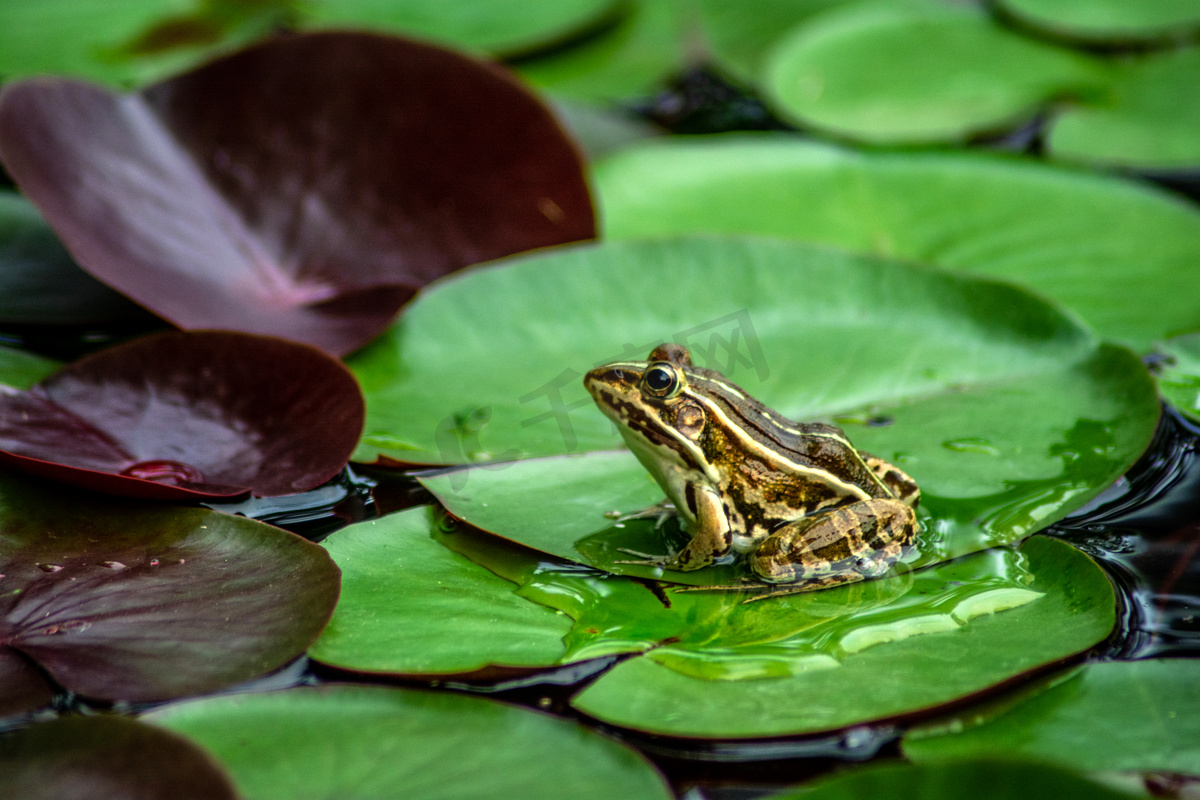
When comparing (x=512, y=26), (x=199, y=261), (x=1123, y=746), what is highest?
(x=512, y=26)

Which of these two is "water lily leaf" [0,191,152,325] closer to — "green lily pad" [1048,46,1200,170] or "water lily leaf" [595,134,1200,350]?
"water lily leaf" [595,134,1200,350]

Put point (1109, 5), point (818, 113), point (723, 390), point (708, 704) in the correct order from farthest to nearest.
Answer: point (1109, 5) → point (818, 113) → point (723, 390) → point (708, 704)

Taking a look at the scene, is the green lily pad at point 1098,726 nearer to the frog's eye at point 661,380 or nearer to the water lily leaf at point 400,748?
the water lily leaf at point 400,748

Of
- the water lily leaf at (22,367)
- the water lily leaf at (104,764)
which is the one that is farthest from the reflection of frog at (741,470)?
the water lily leaf at (22,367)

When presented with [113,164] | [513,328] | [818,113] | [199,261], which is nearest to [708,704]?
[513,328]

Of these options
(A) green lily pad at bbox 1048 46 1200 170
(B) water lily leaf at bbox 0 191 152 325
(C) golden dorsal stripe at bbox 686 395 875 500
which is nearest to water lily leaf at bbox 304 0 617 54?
(B) water lily leaf at bbox 0 191 152 325

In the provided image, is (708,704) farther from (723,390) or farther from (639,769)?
(723,390)
